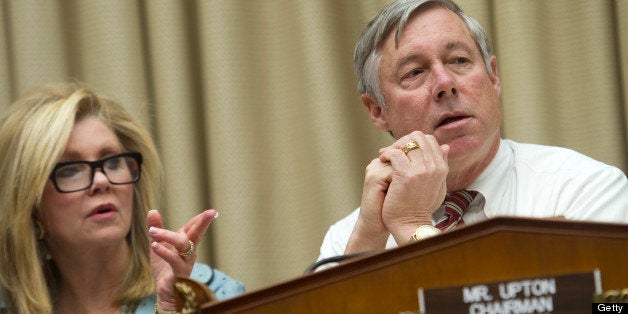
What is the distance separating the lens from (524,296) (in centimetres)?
93

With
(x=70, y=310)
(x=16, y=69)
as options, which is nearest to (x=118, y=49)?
(x=16, y=69)

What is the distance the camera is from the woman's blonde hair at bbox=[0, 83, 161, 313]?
84.4 inches

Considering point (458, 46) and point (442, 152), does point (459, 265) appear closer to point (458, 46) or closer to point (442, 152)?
point (442, 152)

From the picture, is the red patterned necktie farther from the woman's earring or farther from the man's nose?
the woman's earring

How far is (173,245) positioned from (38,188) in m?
0.48

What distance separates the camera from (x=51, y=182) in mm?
2154

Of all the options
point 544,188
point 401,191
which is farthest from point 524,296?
point 544,188

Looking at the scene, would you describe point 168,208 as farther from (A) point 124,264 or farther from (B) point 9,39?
(B) point 9,39

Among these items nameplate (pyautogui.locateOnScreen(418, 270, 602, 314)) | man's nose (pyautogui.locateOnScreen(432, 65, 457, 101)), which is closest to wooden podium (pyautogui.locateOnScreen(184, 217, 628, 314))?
nameplate (pyautogui.locateOnScreen(418, 270, 602, 314))

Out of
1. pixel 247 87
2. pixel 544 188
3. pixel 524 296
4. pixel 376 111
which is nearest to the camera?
pixel 524 296

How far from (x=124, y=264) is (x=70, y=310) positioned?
16cm

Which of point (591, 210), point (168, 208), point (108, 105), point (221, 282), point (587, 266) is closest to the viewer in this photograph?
point (587, 266)

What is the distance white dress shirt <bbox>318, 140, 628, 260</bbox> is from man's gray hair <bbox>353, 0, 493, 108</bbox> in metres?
0.22

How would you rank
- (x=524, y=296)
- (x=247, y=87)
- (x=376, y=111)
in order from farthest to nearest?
(x=247, y=87), (x=376, y=111), (x=524, y=296)
